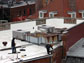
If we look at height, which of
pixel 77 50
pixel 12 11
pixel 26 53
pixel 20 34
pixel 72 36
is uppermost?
pixel 12 11

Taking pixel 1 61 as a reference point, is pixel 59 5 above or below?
above

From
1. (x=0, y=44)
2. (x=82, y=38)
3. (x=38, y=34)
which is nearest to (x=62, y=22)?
(x=82, y=38)

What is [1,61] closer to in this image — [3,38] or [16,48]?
[16,48]

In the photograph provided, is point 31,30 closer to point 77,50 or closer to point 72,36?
point 72,36

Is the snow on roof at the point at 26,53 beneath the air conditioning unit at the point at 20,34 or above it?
→ beneath

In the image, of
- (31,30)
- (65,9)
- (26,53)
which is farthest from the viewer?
(65,9)

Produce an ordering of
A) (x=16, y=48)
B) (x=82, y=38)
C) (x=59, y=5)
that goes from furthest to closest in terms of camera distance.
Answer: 1. (x=59, y=5)
2. (x=82, y=38)
3. (x=16, y=48)

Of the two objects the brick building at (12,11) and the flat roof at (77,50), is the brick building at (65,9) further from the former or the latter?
the flat roof at (77,50)

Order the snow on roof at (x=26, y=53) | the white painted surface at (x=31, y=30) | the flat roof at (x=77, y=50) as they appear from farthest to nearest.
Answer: the flat roof at (x=77, y=50) < the white painted surface at (x=31, y=30) < the snow on roof at (x=26, y=53)

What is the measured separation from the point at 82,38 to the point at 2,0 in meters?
51.2

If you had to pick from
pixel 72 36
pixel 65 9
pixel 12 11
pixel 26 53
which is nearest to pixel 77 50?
pixel 72 36

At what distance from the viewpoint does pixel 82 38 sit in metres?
39.3

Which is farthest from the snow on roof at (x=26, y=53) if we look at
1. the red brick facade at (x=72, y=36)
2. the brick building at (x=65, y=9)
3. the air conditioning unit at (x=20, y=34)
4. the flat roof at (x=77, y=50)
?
the brick building at (x=65, y=9)

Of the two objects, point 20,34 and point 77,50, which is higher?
point 20,34
